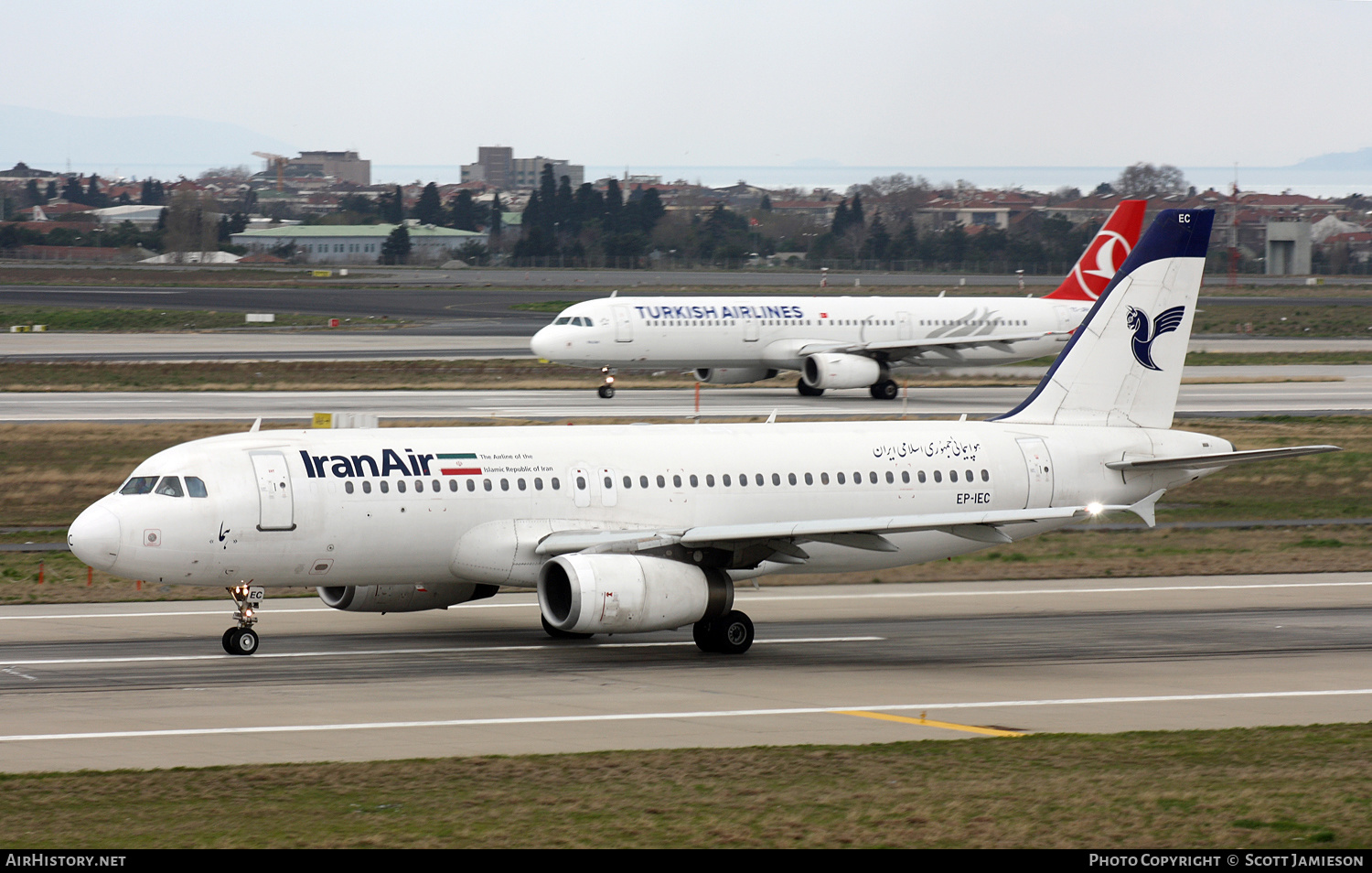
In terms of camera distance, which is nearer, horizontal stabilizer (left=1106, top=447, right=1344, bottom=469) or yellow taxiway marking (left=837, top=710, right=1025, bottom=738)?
yellow taxiway marking (left=837, top=710, right=1025, bottom=738)

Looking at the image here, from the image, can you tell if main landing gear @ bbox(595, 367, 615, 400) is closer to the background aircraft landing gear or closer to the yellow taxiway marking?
the background aircraft landing gear

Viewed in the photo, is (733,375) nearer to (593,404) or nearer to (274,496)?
(593,404)

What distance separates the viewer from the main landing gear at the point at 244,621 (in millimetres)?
27406

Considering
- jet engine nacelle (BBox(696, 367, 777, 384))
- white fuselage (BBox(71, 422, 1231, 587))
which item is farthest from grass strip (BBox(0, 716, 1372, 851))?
jet engine nacelle (BBox(696, 367, 777, 384))

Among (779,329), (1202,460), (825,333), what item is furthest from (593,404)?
(1202,460)

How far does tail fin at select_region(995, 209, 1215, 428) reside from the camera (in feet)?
110

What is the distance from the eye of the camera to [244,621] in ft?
90.7

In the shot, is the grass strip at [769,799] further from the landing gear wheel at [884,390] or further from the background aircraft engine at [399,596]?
the landing gear wheel at [884,390]

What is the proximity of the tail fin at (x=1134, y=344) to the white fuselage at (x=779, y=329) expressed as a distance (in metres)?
38.1

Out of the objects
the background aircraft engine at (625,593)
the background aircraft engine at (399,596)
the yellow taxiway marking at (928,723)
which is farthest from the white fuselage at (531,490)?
the yellow taxiway marking at (928,723)

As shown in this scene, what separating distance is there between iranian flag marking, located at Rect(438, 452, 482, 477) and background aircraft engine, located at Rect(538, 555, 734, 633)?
2.24 m

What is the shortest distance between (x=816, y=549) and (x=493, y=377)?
51.4m

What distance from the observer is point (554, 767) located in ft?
61.9

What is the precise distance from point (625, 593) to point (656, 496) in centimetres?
359
